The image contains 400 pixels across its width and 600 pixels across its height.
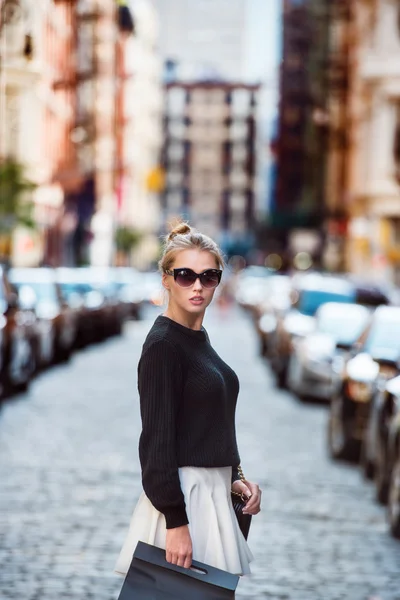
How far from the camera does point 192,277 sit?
4.54m

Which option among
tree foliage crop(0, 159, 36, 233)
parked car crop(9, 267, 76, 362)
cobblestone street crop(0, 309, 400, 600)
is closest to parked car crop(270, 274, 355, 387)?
cobblestone street crop(0, 309, 400, 600)

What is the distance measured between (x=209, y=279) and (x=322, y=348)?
1569cm

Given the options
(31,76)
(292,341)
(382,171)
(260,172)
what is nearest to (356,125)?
(382,171)

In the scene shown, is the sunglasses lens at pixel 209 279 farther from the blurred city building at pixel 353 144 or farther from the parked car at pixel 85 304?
the blurred city building at pixel 353 144

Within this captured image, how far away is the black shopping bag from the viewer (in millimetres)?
4254

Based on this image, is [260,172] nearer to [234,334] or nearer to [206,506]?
[234,334]

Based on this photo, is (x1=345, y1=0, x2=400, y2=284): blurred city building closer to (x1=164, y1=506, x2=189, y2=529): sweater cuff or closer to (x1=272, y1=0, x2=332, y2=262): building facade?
(x1=272, y1=0, x2=332, y2=262): building facade

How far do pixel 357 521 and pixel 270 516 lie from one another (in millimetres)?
640

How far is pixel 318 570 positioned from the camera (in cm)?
870

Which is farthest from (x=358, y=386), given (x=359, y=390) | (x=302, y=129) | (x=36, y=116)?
(x=302, y=129)

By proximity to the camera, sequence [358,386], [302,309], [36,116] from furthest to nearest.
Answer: [36,116], [302,309], [358,386]

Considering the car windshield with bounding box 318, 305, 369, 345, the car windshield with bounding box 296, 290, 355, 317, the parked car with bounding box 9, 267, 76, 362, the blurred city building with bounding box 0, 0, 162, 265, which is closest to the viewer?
the car windshield with bounding box 318, 305, 369, 345

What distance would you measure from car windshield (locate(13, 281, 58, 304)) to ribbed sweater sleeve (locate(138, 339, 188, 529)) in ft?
74.7

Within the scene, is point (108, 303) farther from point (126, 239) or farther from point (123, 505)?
point (126, 239)
